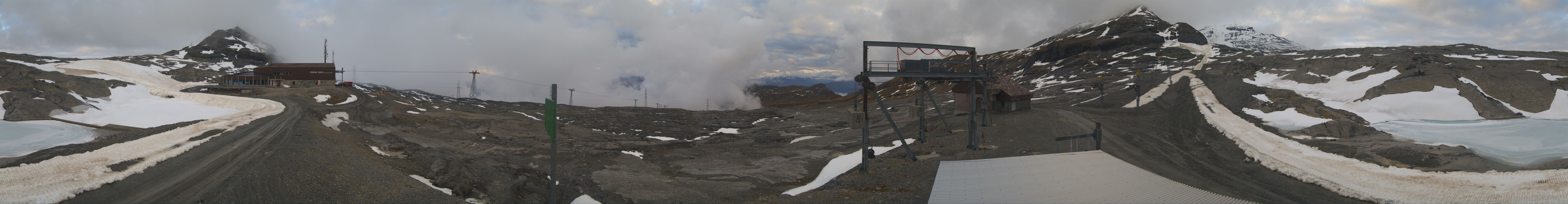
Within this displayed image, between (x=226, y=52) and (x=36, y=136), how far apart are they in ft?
542

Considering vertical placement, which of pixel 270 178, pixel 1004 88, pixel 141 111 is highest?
pixel 1004 88

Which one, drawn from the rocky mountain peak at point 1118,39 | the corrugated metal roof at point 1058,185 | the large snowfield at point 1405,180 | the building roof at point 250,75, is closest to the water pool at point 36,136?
the corrugated metal roof at point 1058,185

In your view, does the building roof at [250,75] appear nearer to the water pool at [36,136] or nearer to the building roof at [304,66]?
A: the building roof at [304,66]

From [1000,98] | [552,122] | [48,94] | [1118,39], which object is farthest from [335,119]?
[1118,39]

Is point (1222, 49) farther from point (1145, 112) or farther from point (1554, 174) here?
point (1554, 174)

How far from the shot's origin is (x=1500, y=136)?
1014 inches

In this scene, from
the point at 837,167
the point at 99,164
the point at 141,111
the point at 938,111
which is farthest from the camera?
the point at 141,111

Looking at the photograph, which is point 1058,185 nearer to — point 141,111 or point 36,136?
point 36,136

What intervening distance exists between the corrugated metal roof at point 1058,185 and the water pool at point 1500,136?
15714mm

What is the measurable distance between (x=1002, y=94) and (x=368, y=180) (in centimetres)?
4185

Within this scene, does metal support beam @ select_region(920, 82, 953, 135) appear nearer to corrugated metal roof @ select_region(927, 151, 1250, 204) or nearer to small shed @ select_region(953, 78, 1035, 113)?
small shed @ select_region(953, 78, 1035, 113)

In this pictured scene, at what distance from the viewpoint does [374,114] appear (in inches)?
1924

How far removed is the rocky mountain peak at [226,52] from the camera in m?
139

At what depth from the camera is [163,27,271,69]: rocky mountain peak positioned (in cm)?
13862
